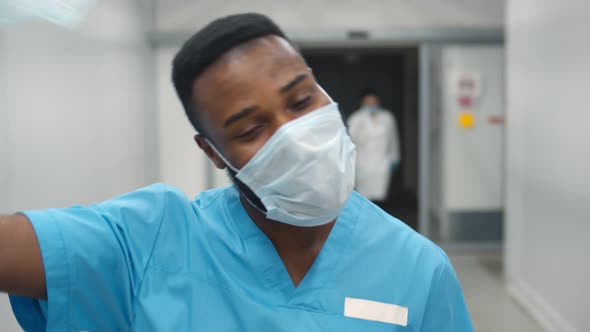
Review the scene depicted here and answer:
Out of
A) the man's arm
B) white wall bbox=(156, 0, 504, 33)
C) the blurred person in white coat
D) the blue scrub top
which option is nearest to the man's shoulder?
the blue scrub top

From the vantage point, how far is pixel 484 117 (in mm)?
4227

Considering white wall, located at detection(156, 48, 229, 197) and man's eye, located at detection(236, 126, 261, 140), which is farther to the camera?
white wall, located at detection(156, 48, 229, 197)

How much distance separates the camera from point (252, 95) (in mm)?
685

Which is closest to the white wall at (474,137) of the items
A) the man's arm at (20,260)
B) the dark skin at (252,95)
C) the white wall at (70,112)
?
the white wall at (70,112)

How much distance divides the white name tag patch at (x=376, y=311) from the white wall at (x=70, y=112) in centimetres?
156

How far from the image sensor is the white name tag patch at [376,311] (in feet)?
2.44

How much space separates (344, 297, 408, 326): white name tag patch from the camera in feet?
2.44

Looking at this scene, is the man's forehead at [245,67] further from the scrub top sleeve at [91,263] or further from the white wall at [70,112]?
the white wall at [70,112]

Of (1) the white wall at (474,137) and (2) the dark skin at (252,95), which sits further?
(1) the white wall at (474,137)

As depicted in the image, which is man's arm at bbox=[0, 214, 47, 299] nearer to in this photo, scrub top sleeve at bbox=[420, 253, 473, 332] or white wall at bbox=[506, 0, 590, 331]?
scrub top sleeve at bbox=[420, 253, 473, 332]

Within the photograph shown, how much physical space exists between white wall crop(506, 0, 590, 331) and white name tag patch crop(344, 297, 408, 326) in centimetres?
186

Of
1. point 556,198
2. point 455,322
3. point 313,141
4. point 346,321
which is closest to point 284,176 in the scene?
point 313,141

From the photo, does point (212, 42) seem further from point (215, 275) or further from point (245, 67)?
point (215, 275)

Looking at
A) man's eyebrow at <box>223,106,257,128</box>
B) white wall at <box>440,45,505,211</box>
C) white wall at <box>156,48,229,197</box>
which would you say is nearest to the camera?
man's eyebrow at <box>223,106,257,128</box>
